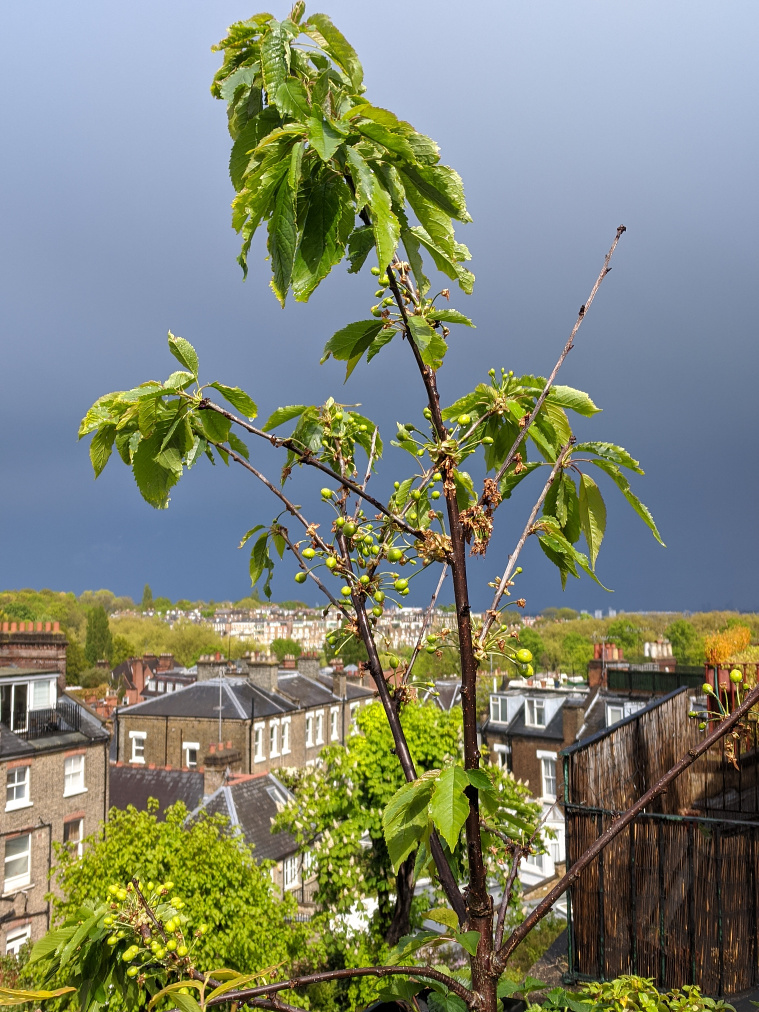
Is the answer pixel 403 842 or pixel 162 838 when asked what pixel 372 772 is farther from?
pixel 403 842

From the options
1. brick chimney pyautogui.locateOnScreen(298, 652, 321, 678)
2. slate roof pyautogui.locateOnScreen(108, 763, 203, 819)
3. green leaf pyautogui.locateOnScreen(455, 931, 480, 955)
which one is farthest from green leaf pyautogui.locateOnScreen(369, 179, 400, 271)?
brick chimney pyautogui.locateOnScreen(298, 652, 321, 678)

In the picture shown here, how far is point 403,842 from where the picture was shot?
1.47 m

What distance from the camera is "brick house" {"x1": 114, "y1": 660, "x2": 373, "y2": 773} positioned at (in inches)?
1323

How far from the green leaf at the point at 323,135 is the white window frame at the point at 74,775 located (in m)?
27.2

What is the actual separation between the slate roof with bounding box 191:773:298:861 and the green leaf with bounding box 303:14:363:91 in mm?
24123

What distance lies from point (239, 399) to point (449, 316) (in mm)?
575

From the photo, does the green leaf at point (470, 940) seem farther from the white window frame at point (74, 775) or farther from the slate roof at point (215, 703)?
the slate roof at point (215, 703)

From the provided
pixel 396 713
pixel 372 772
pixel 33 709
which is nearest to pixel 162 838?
pixel 372 772

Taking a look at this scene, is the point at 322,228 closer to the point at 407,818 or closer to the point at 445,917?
the point at 407,818

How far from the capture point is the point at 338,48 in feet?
4.99

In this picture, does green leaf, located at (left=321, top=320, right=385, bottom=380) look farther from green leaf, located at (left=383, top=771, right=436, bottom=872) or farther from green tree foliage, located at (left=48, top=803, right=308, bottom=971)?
green tree foliage, located at (left=48, top=803, right=308, bottom=971)

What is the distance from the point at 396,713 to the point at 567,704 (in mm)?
32463

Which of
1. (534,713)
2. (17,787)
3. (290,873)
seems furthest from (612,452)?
(534,713)

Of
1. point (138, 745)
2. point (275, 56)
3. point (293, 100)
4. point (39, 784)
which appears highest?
point (275, 56)
